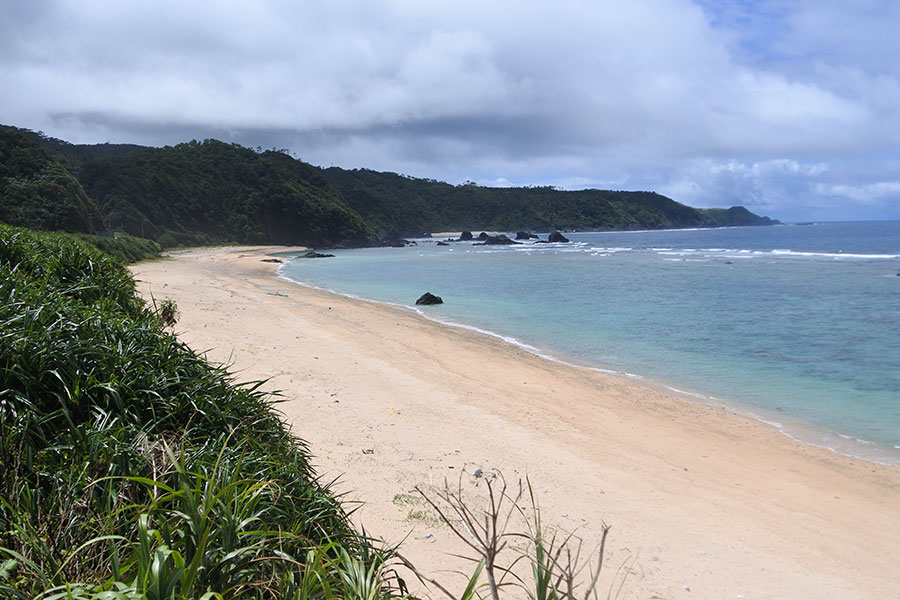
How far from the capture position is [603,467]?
6.46 m

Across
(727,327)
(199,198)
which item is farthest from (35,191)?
(199,198)

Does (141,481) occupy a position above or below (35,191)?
below

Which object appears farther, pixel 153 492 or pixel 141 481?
pixel 153 492

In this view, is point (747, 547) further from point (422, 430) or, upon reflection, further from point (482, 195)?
Result: point (482, 195)

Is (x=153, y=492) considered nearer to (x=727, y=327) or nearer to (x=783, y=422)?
(x=783, y=422)

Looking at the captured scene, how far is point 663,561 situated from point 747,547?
978 mm

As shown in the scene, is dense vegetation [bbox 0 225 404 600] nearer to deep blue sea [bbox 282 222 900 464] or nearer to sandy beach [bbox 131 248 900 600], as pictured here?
sandy beach [bbox 131 248 900 600]

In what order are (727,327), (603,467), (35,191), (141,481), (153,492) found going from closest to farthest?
1. (141,481)
2. (153,492)
3. (603,467)
4. (727,327)
5. (35,191)

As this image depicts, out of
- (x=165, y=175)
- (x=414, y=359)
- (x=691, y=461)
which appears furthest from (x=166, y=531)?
(x=165, y=175)

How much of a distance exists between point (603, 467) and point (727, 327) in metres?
13.9

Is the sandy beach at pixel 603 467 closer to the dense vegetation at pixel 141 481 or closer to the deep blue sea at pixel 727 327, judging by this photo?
the dense vegetation at pixel 141 481

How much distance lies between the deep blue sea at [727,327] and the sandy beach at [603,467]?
1684mm

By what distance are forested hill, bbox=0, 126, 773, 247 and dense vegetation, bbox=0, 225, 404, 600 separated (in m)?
38.1

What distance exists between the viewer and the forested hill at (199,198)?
1470 inches
